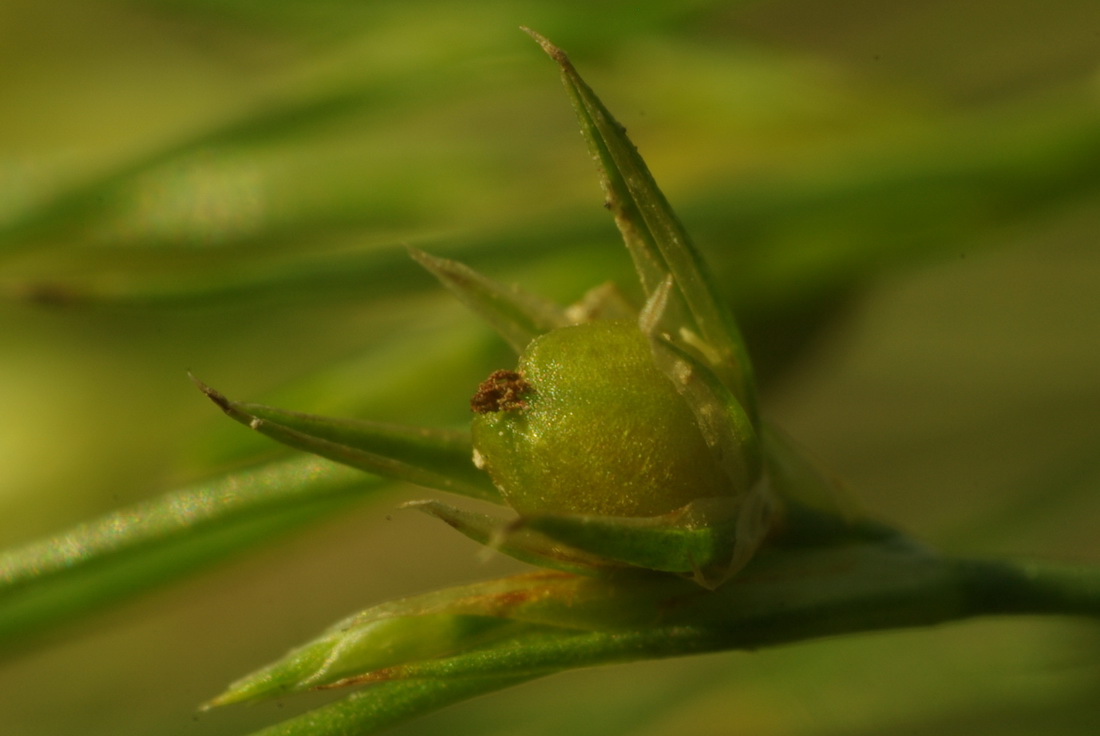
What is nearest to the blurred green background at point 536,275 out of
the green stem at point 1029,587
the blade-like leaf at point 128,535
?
the blade-like leaf at point 128,535

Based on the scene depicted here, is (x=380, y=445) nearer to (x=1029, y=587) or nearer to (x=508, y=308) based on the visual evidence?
(x=508, y=308)

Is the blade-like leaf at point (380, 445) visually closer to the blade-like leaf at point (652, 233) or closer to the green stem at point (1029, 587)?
the blade-like leaf at point (652, 233)

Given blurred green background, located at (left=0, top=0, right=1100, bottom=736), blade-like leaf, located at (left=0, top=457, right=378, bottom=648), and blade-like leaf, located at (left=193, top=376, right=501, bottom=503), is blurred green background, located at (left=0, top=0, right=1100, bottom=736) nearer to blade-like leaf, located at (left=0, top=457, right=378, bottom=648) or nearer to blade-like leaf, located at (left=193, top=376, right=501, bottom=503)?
blade-like leaf, located at (left=0, top=457, right=378, bottom=648)

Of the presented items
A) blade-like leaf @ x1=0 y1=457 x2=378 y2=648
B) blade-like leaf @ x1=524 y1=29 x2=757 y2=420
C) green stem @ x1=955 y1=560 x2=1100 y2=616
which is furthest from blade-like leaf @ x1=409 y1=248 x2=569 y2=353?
green stem @ x1=955 y1=560 x2=1100 y2=616

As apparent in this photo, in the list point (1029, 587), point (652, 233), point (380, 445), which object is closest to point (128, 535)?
point (380, 445)

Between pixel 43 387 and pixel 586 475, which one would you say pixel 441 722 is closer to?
pixel 43 387

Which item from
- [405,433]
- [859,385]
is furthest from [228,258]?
[859,385]
